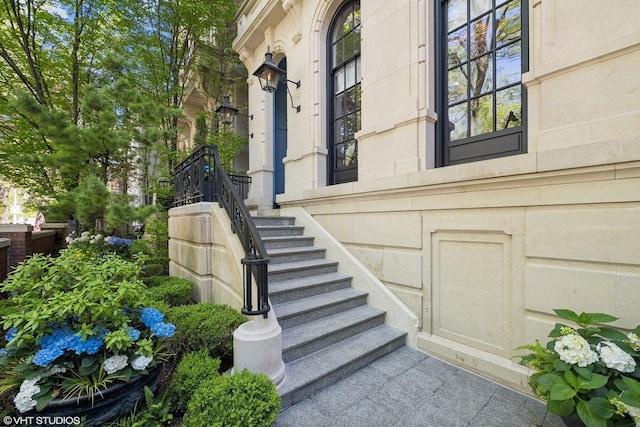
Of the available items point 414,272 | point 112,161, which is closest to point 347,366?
point 414,272

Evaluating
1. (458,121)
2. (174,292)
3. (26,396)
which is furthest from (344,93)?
(26,396)

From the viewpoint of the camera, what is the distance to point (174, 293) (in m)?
3.63

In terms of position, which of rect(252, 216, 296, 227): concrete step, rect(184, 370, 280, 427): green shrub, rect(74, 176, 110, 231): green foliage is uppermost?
rect(74, 176, 110, 231): green foliage

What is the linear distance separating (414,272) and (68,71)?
373 inches

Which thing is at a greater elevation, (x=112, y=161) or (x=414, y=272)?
(x=112, y=161)

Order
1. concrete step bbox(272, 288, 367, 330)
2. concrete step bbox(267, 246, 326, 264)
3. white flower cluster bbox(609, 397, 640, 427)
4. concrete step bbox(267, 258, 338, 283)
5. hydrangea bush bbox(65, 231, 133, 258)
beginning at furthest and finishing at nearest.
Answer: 1. hydrangea bush bbox(65, 231, 133, 258)
2. concrete step bbox(267, 246, 326, 264)
3. concrete step bbox(267, 258, 338, 283)
4. concrete step bbox(272, 288, 367, 330)
5. white flower cluster bbox(609, 397, 640, 427)

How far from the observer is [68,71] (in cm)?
698

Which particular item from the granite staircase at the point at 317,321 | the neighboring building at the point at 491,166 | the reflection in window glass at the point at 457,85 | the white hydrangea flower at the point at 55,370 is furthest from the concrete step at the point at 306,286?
the reflection in window glass at the point at 457,85

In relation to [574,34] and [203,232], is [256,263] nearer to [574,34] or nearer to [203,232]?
[203,232]

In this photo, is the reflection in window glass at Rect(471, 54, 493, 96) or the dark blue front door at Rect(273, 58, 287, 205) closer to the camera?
the reflection in window glass at Rect(471, 54, 493, 96)

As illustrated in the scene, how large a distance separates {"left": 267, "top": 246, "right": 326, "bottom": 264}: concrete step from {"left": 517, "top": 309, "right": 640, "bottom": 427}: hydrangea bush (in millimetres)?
3012

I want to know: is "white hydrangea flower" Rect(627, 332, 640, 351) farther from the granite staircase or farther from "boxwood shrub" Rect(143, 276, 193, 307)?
"boxwood shrub" Rect(143, 276, 193, 307)

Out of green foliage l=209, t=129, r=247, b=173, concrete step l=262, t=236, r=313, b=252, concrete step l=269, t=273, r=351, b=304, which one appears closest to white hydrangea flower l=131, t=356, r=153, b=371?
concrete step l=269, t=273, r=351, b=304

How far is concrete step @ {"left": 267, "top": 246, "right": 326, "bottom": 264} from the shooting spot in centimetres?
405
